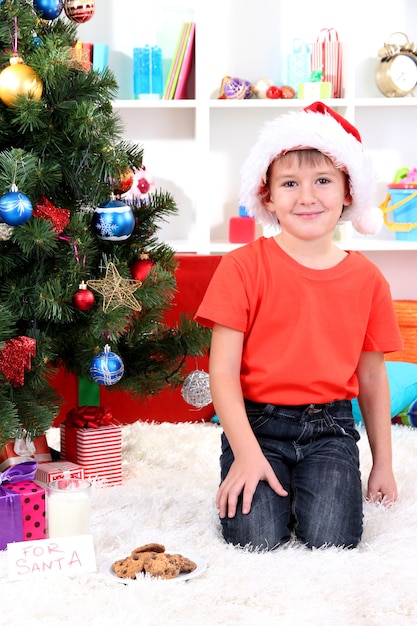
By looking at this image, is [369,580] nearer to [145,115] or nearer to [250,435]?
[250,435]

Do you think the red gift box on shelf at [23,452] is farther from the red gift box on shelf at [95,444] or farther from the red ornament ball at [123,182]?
the red ornament ball at [123,182]

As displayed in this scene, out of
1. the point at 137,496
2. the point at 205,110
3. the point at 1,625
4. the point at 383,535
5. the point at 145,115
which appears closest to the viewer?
the point at 1,625

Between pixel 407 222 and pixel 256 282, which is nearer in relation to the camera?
pixel 256 282

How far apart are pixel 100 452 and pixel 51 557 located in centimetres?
50

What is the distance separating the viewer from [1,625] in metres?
1.03

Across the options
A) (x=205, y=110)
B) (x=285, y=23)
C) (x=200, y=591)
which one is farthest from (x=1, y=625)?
(x=285, y=23)

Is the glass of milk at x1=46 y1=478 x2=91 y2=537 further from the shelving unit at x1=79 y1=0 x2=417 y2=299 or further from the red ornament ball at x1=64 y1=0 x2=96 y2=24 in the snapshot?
the shelving unit at x1=79 y1=0 x2=417 y2=299

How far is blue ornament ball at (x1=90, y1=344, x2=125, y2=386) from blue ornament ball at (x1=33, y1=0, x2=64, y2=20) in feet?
1.95

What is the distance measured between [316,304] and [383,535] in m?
0.37

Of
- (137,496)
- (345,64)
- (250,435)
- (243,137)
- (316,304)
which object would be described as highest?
(345,64)

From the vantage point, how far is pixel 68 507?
4.15 feet

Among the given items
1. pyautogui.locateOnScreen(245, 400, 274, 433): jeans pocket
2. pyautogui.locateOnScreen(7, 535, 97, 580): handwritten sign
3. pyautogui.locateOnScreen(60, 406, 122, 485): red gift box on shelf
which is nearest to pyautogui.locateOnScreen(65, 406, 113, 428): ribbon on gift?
pyautogui.locateOnScreen(60, 406, 122, 485): red gift box on shelf

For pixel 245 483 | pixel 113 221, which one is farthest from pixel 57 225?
pixel 245 483

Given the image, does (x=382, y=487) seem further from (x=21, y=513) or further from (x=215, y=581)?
(x=21, y=513)
